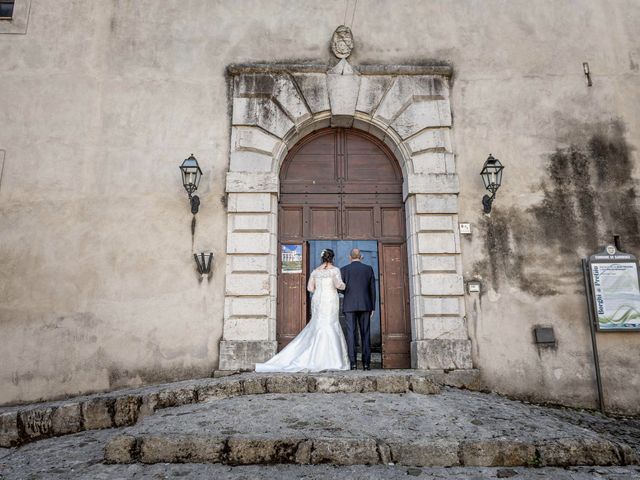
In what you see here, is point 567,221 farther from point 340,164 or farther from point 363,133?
point 340,164

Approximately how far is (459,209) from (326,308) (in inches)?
93.0

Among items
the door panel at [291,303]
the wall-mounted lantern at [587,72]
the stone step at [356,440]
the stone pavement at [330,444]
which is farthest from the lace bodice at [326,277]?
the wall-mounted lantern at [587,72]

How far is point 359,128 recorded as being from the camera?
23.1 ft

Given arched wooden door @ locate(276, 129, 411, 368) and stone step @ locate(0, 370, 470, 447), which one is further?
arched wooden door @ locate(276, 129, 411, 368)

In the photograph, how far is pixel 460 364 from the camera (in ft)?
19.2

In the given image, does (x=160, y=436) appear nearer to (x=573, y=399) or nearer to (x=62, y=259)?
(x=62, y=259)

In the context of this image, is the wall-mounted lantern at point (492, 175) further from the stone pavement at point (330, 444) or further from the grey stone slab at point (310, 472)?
the grey stone slab at point (310, 472)

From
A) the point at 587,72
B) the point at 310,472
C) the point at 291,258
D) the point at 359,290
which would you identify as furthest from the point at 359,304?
the point at 587,72

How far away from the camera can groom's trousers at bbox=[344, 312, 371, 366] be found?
6.05 m

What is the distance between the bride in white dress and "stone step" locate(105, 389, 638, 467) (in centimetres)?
151

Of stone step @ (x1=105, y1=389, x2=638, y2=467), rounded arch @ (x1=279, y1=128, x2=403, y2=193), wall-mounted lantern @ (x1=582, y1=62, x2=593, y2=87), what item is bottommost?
stone step @ (x1=105, y1=389, x2=638, y2=467)

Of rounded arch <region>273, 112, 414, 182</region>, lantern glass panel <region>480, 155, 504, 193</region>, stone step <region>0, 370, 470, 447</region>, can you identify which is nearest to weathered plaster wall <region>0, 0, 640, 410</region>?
lantern glass panel <region>480, 155, 504, 193</region>

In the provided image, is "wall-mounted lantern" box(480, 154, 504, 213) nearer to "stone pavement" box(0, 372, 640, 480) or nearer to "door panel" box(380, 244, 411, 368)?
"door panel" box(380, 244, 411, 368)

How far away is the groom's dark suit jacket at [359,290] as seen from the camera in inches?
240
